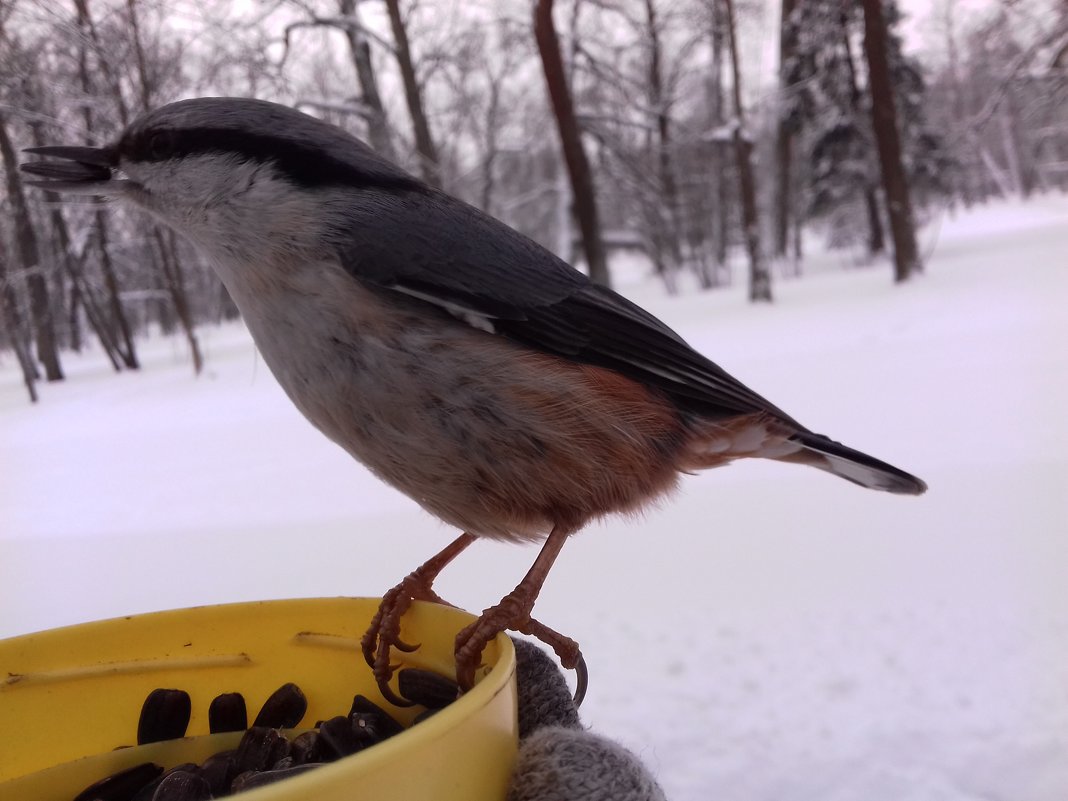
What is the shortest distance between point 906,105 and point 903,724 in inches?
521

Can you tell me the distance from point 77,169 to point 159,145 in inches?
4.5

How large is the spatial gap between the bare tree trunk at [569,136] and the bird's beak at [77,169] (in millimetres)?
3085

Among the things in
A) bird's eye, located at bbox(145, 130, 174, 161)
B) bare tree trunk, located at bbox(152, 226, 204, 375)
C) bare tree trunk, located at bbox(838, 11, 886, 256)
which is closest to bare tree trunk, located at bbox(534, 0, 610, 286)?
bare tree trunk, located at bbox(152, 226, 204, 375)

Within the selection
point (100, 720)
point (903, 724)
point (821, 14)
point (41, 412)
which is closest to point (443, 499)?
point (100, 720)

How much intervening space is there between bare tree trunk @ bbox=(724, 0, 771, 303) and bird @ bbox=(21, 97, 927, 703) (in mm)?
6106

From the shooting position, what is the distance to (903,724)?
3.80 feet

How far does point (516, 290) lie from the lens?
3.23ft

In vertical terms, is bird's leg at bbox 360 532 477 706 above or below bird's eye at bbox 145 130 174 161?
below

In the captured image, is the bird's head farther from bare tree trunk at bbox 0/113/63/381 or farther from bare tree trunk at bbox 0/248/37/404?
bare tree trunk at bbox 0/248/37/404

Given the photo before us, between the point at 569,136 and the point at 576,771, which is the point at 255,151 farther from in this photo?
the point at 569,136

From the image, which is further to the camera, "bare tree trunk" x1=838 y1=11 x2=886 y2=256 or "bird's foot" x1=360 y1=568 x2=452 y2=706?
"bare tree trunk" x1=838 y1=11 x2=886 y2=256

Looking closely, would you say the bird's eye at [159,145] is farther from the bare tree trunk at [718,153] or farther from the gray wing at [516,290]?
the bare tree trunk at [718,153]

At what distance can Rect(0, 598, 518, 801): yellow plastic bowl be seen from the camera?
0.83m

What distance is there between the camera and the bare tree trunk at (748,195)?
6953mm
